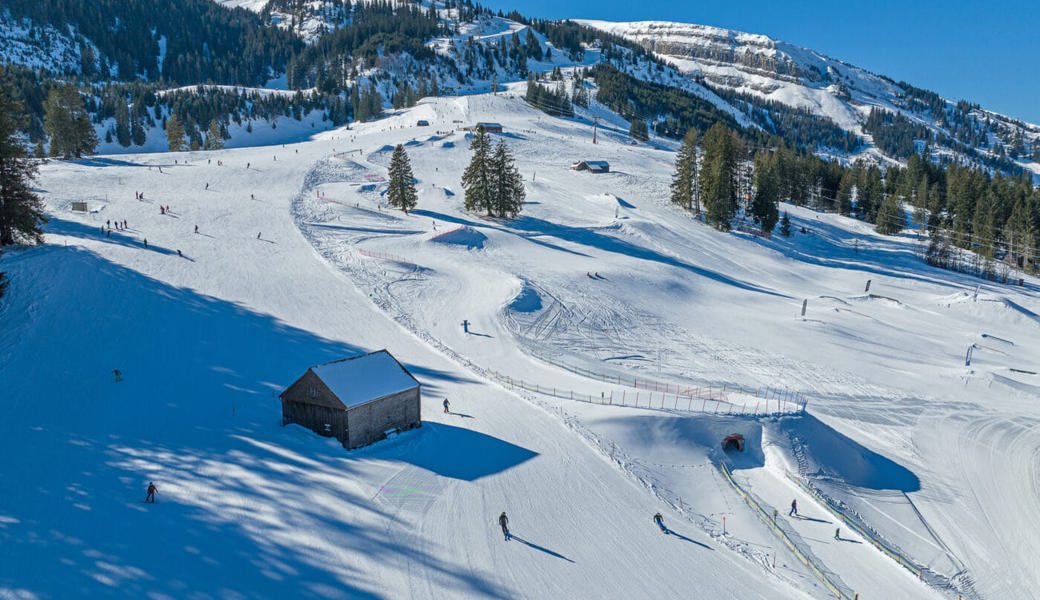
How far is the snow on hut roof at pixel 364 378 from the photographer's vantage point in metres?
25.1

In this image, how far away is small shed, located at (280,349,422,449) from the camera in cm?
2495

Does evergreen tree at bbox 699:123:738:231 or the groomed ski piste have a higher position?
evergreen tree at bbox 699:123:738:231

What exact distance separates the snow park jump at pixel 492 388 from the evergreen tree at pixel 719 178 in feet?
2.58

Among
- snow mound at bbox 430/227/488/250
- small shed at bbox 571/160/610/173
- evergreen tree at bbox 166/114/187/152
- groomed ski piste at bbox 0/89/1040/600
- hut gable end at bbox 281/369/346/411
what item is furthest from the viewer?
evergreen tree at bbox 166/114/187/152

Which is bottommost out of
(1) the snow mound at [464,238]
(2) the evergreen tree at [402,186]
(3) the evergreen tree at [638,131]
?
(1) the snow mound at [464,238]

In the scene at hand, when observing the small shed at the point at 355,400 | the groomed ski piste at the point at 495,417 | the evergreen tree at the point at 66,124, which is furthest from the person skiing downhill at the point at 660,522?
the evergreen tree at the point at 66,124

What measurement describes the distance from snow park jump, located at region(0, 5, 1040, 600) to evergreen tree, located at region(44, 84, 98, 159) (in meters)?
0.37

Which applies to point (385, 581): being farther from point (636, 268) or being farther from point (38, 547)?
point (636, 268)

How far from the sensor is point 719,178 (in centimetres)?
7319

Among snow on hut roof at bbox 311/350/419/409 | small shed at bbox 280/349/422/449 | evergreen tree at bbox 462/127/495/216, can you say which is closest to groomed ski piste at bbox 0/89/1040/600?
small shed at bbox 280/349/422/449

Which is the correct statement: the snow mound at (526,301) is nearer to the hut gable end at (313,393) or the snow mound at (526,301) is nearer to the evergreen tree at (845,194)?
the hut gable end at (313,393)

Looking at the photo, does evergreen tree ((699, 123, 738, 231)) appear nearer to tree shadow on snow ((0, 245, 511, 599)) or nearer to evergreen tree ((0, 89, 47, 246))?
tree shadow on snow ((0, 245, 511, 599))

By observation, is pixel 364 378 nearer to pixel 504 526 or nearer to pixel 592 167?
pixel 504 526

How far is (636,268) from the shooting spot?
185 feet
